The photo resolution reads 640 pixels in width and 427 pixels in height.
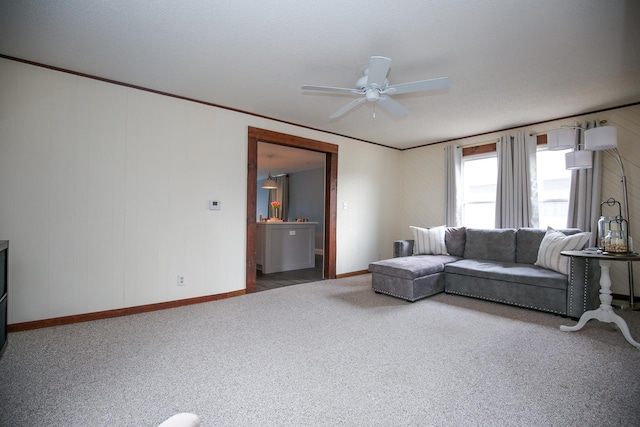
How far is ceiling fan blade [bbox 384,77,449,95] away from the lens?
2.42 meters

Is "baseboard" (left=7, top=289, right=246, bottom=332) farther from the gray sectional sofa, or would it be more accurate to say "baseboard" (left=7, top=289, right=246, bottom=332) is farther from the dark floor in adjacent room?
the gray sectional sofa

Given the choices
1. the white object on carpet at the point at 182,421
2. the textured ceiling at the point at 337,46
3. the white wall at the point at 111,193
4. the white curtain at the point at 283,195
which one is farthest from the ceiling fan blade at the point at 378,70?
the white curtain at the point at 283,195

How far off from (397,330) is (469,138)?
4135 mm

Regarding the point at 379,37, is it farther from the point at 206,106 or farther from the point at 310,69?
the point at 206,106

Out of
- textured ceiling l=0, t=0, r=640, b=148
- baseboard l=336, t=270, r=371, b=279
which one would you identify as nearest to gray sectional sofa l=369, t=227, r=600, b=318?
baseboard l=336, t=270, r=371, b=279

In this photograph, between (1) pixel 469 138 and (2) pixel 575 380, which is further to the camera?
(1) pixel 469 138

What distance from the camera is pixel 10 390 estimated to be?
1865mm

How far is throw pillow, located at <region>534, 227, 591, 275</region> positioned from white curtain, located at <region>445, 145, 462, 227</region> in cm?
174

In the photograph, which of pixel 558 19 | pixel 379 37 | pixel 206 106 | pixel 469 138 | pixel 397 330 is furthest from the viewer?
pixel 469 138

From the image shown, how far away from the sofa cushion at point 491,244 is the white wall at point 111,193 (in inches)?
138

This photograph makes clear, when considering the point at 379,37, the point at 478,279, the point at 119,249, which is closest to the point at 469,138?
the point at 478,279

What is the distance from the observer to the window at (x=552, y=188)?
4473 millimetres

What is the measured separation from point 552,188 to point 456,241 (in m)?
1.57

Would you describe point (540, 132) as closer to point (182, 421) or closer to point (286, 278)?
point (286, 278)
